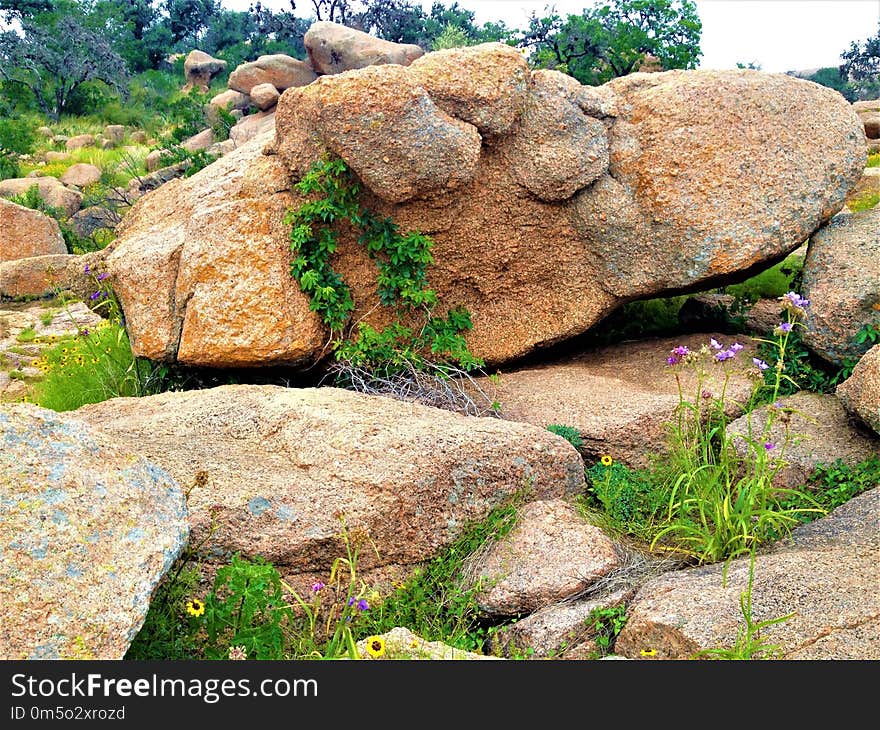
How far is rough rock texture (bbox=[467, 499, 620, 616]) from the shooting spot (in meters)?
3.70

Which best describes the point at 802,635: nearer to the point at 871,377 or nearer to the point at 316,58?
the point at 871,377

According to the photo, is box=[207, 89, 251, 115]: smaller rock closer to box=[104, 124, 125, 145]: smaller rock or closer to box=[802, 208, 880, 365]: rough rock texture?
box=[104, 124, 125, 145]: smaller rock

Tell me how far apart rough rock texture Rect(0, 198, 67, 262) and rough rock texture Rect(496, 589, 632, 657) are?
1180 centimetres

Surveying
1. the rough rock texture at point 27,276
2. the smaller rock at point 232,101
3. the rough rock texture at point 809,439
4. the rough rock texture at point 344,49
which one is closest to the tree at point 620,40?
the rough rock texture at point 344,49

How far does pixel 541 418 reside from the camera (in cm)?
535

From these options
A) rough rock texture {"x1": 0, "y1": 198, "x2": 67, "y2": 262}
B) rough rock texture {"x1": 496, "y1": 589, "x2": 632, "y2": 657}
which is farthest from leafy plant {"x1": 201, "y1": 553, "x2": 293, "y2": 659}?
rough rock texture {"x1": 0, "y1": 198, "x2": 67, "y2": 262}

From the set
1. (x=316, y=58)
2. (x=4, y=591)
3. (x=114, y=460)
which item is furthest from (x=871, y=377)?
(x=316, y=58)

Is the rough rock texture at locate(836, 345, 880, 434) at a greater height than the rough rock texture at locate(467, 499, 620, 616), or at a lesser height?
greater

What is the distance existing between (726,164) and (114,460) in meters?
4.42

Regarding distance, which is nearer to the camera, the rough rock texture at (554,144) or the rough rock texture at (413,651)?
the rough rock texture at (413,651)

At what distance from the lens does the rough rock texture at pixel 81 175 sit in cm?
2133

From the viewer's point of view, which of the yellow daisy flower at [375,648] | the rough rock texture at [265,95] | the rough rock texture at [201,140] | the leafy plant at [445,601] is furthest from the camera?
the rough rock texture at [265,95]

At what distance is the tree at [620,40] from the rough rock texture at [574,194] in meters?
16.5

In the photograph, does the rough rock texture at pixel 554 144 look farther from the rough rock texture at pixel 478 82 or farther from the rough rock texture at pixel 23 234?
the rough rock texture at pixel 23 234
